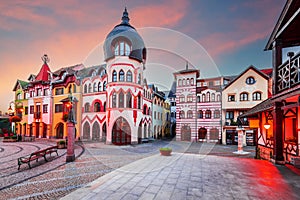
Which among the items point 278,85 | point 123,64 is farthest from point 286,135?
point 123,64

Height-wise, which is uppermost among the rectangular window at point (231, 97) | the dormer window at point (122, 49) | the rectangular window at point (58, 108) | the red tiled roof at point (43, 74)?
the dormer window at point (122, 49)

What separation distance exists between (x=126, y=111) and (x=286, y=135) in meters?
16.1

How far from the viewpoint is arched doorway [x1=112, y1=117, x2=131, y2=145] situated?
22266mm

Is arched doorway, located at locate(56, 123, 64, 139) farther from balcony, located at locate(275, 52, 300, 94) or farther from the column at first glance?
balcony, located at locate(275, 52, 300, 94)

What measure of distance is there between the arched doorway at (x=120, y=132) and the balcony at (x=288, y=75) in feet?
55.6

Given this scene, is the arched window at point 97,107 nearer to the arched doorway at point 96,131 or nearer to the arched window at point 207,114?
the arched doorway at point 96,131

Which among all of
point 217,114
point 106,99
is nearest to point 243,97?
point 217,114

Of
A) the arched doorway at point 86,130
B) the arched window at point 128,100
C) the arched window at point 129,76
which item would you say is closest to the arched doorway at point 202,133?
the arched window at point 128,100

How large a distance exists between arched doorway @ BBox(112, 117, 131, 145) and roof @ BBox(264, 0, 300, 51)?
16.8m

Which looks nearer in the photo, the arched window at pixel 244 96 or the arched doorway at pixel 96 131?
the arched window at pixel 244 96

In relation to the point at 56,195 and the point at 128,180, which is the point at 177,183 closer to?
the point at 128,180

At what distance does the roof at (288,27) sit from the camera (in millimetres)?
7684

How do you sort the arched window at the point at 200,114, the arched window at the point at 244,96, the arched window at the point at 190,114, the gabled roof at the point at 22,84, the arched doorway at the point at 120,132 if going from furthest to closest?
the gabled roof at the point at 22,84 < the arched window at the point at 200,114 < the arched window at the point at 190,114 < the arched window at the point at 244,96 < the arched doorway at the point at 120,132

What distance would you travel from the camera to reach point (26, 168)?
32.7 ft
